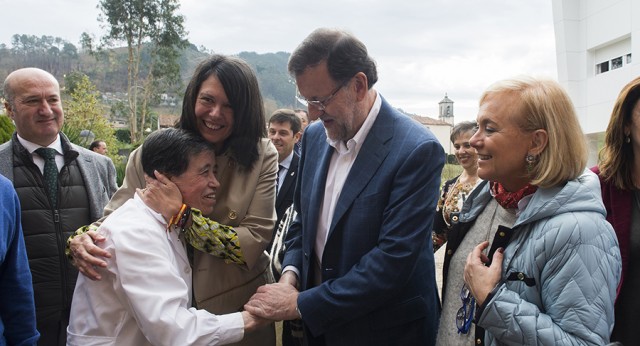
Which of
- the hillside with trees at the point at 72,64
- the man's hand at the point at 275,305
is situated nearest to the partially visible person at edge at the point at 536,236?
the man's hand at the point at 275,305

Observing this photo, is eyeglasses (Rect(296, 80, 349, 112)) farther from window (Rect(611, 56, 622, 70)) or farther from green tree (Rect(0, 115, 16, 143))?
window (Rect(611, 56, 622, 70))

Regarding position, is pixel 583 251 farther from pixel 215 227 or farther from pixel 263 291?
pixel 215 227

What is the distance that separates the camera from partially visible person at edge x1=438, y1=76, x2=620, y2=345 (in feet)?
5.18

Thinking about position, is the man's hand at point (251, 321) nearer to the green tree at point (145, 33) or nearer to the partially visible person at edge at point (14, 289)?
the partially visible person at edge at point (14, 289)

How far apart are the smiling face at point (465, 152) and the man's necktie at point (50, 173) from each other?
3369 mm

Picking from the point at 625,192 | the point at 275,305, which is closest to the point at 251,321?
the point at 275,305

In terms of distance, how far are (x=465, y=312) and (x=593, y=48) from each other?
88.7 ft

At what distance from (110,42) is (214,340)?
4089 cm

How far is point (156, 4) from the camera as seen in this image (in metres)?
36.5

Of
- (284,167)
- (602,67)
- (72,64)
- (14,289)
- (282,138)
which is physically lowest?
(14,289)

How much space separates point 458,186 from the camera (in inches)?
171

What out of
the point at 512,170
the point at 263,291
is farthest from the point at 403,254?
the point at 263,291

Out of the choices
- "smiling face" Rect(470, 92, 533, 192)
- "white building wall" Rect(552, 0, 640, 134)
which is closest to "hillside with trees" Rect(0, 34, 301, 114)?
"white building wall" Rect(552, 0, 640, 134)

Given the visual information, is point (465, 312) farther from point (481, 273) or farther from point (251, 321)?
point (251, 321)
